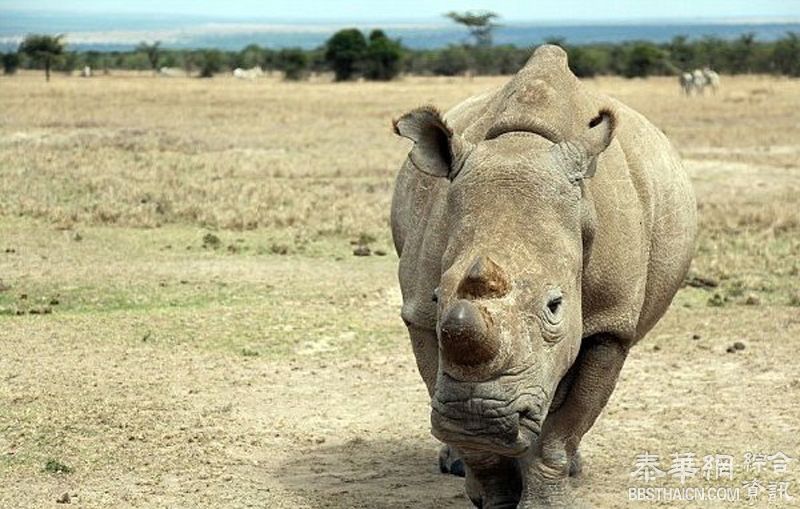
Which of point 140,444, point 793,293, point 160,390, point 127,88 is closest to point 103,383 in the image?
point 160,390

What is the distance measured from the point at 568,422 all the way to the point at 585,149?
1292 millimetres

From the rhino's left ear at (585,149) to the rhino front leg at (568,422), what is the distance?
3.07 feet

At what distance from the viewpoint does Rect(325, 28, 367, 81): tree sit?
5400cm

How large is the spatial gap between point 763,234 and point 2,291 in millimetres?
7159

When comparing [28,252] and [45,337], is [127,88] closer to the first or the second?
[28,252]

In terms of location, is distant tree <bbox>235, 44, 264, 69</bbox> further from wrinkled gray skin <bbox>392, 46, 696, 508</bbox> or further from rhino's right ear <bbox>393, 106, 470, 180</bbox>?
rhino's right ear <bbox>393, 106, 470, 180</bbox>

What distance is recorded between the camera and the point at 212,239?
12.7m

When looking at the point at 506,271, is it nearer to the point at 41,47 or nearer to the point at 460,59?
the point at 41,47

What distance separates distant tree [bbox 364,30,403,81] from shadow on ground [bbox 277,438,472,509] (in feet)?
152

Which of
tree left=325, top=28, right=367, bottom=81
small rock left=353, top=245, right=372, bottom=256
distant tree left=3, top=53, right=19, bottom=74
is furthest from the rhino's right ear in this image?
distant tree left=3, top=53, right=19, bottom=74

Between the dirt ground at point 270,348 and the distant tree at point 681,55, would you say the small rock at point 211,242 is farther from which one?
the distant tree at point 681,55

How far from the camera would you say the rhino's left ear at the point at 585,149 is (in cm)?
468

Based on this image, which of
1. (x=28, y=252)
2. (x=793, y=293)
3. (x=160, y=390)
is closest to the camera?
(x=160, y=390)

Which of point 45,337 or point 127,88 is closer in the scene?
point 45,337
